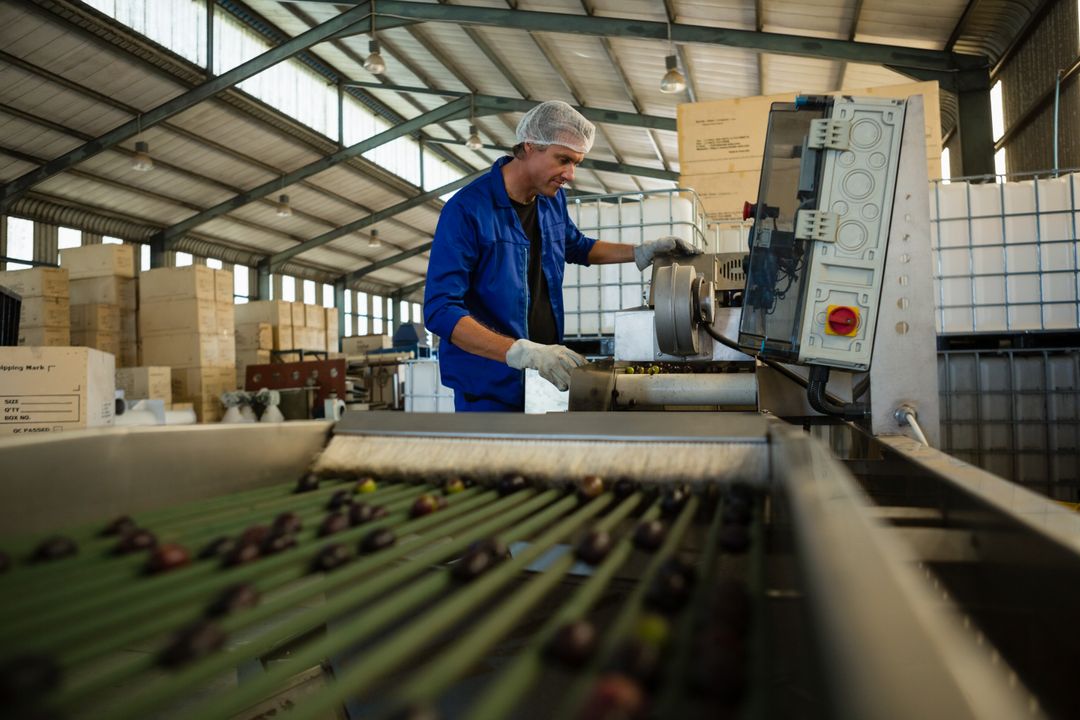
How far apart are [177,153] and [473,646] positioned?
1195 cm

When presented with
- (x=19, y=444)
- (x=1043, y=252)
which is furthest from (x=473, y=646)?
(x=1043, y=252)

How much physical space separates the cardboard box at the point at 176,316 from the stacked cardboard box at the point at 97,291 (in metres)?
0.30

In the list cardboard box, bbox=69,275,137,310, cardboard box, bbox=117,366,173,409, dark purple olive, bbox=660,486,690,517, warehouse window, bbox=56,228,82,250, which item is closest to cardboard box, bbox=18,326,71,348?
cardboard box, bbox=117,366,173,409

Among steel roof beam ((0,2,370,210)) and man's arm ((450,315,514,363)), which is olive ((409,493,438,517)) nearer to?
A: man's arm ((450,315,514,363))

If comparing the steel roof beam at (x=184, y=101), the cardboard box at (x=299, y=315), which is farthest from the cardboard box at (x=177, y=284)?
the steel roof beam at (x=184, y=101)

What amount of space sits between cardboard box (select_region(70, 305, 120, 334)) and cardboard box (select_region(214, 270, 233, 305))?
111cm

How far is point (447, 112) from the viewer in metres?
11.4

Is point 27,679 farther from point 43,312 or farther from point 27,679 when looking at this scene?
point 43,312

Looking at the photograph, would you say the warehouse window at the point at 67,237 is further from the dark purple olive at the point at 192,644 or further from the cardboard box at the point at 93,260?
the dark purple olive at the point at 192,644

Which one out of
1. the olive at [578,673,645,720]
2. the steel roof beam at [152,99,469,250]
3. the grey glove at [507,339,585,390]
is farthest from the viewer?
the steel roof beam at [152,99,469,250]

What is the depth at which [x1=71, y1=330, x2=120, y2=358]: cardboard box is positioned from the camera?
7.72 meters

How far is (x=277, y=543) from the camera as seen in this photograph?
77 centimetres

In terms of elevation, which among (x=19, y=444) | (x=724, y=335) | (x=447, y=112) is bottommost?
(x=19, y=444)

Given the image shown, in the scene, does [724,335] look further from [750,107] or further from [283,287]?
[283,287]
